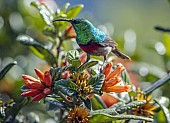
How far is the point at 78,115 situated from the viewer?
1311 millimetres

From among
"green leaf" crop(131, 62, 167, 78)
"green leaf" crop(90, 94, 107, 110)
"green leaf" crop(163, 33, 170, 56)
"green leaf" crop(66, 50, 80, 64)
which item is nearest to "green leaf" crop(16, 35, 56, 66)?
"green leaf" crop(90, 94, 107, 110)

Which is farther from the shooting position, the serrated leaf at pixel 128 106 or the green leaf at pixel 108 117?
the serrated leaf at pixel 128 106

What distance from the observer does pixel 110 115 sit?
1.28 metres

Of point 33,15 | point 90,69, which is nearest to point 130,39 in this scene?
point 33,15

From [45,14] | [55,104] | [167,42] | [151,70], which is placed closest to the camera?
[55,104]

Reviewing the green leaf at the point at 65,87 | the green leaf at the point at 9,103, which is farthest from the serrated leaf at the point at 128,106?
the green leaf at the point at 9,103

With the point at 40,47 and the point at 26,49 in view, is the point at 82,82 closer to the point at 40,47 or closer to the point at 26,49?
the point at 40,47

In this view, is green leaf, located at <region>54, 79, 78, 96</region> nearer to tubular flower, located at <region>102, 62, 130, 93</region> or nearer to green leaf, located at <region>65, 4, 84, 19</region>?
tubular flower, located at <region>102, 62, 130, 93</region>

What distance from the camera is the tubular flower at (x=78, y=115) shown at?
1.31 metres

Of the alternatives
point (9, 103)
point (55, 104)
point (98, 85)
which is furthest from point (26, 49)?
point (98, 85)

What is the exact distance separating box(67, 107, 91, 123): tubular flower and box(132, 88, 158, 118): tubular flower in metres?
0.21

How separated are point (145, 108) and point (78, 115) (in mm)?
270

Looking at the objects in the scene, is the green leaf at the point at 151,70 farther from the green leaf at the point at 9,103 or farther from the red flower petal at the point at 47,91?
the red flower petal at the point at 47,91

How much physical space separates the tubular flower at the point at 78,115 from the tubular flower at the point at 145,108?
0.21 meters
